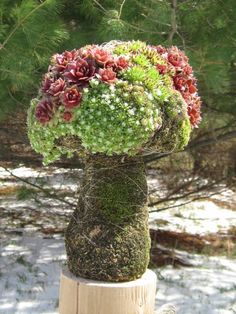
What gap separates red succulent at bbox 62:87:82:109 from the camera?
6.31 feet

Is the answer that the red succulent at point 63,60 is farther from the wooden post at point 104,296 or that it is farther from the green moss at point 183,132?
the wooden post at point 104,296

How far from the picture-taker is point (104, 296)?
199cm

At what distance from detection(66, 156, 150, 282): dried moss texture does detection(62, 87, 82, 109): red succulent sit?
27 centimetres

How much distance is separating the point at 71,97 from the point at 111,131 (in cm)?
18

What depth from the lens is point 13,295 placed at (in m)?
3.43

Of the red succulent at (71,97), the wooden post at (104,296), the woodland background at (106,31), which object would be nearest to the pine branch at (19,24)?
the woodland background at (106,31)

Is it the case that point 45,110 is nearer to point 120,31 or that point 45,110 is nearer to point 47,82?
point 47,82

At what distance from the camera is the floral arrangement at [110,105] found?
1.93 metres

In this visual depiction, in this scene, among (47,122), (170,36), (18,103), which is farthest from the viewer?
(18,103)

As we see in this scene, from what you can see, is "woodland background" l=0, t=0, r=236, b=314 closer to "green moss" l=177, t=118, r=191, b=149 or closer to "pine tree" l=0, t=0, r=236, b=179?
"pine tree" l=0, t=0, r=236, b=179

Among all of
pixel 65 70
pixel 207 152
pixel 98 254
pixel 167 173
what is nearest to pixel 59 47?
pixel 65 70

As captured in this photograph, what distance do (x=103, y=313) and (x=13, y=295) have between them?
157cm

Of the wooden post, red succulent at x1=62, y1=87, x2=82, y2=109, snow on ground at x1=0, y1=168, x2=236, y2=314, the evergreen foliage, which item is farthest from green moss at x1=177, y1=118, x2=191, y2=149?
snow on ground at x1=0, y1=168, x2=236, y2=314

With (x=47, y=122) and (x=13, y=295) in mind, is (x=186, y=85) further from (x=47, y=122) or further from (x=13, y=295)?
(x=13, y=295)
